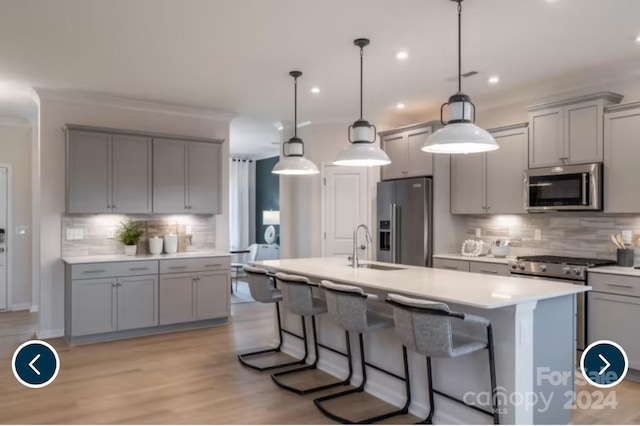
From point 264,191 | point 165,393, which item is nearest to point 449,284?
point 165,393

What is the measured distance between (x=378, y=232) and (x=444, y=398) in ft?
10.8

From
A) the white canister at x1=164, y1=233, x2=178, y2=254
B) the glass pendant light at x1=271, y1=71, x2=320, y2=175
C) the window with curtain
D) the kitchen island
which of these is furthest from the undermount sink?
the window with curtain

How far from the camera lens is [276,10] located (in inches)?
122

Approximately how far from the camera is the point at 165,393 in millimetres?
3613

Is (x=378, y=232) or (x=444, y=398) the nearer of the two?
(x=444, y=398)

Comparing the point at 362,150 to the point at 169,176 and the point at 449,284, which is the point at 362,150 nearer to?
the point at 449,284

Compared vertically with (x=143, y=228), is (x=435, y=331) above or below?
below

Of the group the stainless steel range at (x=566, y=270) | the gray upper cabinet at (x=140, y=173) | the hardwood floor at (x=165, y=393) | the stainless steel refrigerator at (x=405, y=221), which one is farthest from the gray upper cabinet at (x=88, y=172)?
the stainless steel range at (x=566, y=270)

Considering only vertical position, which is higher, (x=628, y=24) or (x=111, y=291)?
(x=628, y=24)

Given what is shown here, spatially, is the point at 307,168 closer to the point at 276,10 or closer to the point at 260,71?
the point at 260,71

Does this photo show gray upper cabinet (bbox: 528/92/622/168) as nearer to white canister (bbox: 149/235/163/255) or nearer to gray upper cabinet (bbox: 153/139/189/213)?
gray upper cabinet (bbox: 153/139/189/213)

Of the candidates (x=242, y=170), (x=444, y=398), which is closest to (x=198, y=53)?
(x=444, y=398)

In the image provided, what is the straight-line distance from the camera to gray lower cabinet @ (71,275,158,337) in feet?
16.0

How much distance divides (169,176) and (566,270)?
4320 mm
